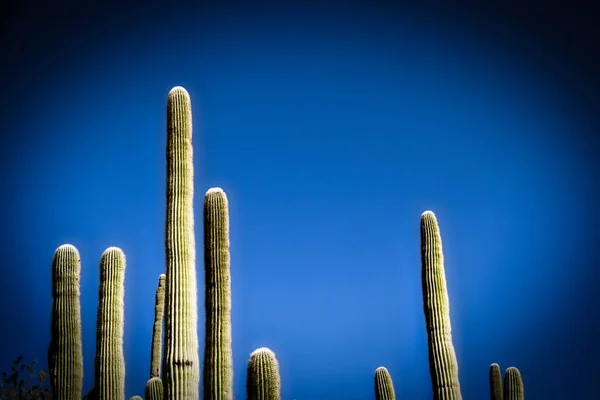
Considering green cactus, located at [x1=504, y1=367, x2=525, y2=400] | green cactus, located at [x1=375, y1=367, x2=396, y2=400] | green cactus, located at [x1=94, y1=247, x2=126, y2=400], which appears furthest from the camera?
green cactus, located at [x1=504, y1=367, x2=525, y2=400]

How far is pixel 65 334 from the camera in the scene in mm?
7164

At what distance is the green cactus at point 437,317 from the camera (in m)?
7.04

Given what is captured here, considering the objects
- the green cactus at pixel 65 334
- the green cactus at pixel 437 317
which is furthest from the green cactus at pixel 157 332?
the green cactus at pixel 437 317

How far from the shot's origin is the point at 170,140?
724cm

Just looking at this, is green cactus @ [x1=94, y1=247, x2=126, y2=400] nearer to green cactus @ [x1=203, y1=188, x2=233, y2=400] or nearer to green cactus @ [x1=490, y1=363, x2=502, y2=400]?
green cactus @ [x1=203, y1=188, x2=233, y2=400]

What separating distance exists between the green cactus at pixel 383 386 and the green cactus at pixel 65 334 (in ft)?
12.2

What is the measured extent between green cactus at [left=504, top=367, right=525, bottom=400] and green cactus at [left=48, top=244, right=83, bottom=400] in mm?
5659

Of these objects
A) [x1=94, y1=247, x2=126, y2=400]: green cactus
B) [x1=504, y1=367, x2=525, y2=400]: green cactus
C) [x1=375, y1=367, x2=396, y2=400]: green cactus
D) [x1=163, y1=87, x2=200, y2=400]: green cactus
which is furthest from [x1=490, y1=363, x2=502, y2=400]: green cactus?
[x1=94, y1=247, x2=126, y2=400]: green cactus

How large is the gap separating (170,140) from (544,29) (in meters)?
20.0

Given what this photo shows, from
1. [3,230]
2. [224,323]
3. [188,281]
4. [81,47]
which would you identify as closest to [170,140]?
[188,281]

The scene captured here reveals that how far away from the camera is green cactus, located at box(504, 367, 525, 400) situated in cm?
918

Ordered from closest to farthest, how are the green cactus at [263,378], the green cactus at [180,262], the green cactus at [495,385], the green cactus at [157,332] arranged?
the green cactus at [263,378]
the green cactus at [180,262]
the green cactus at [157,332]
the green cactus at [495,385]

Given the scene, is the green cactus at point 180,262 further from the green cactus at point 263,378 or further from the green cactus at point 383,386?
the green cactus at point 383,386

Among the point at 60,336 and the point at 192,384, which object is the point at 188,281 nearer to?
the point at 192,384
